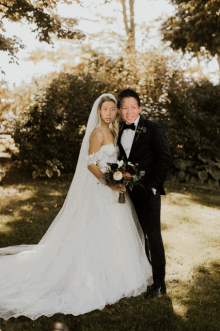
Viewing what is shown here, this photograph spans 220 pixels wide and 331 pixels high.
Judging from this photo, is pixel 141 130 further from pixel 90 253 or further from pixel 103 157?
pixel 90 253

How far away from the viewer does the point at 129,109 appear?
3.45 metres

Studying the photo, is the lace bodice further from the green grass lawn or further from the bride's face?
the green grass lawn

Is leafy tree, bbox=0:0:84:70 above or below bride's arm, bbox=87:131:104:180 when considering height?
above

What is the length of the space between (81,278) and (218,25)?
11306 mm

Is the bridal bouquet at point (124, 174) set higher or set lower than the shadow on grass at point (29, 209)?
higher

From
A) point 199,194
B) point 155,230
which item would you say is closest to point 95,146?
point 155,230

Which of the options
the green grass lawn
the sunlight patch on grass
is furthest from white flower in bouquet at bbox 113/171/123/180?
the sunlight patch on grass

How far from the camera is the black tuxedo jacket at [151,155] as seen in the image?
3.34 metres

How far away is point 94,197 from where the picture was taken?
3705mm

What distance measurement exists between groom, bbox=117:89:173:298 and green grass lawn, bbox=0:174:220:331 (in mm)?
335

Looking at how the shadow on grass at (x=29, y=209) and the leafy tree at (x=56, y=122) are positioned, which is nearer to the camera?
the shadow on grass at (x=29, y=209)

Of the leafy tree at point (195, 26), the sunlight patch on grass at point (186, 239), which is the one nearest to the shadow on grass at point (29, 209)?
the sunlight patch on grass at point (186, 239)

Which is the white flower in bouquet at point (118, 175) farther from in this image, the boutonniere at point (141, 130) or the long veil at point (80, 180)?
the long veil at point (80, 180)

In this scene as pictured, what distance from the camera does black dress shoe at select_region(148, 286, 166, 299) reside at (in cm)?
344
